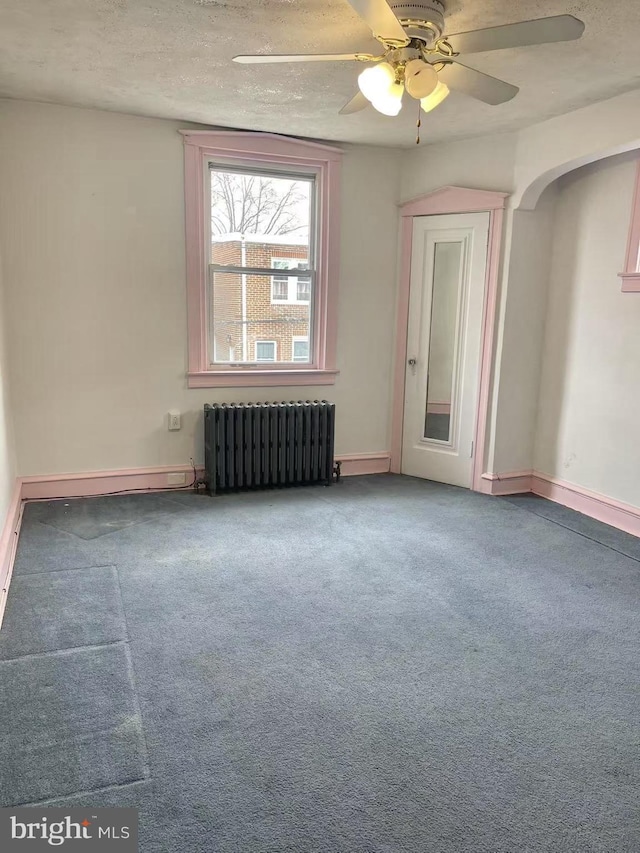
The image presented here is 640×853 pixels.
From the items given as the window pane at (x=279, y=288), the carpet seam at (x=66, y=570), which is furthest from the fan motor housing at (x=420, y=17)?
the carpet seam at (x=66, y=570)

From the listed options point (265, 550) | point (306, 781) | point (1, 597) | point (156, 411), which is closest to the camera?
point (306, 781)

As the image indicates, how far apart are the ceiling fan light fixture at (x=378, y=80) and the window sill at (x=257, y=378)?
2513 mm

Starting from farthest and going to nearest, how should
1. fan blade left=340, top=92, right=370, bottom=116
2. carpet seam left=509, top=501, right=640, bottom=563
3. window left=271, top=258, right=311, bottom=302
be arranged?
window left=271, top=258, right=311, bottom=302 < carpet seam left=509, top=501, right=640, bottom=563 < fan blade left=340, top=92, right=370, bottom=116

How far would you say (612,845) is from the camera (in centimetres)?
160

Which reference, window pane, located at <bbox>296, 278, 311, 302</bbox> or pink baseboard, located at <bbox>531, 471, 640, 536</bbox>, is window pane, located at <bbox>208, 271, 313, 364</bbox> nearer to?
window pane, located at <bbox>296, 278, 311, 302</bbox>

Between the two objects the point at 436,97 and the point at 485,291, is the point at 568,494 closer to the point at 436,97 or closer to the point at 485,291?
the point at 485,291

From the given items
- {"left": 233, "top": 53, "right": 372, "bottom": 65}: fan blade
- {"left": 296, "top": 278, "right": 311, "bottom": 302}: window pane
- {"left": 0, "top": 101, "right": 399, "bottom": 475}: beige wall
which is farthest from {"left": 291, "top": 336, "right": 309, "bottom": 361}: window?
{"left": 233, "top": 53, "right": 372, "bottom": 65}: fan blade

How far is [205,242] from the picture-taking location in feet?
14.0

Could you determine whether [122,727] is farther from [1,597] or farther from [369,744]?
[1,597]

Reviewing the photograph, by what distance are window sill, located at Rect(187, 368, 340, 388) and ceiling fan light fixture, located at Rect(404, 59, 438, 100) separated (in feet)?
8.47

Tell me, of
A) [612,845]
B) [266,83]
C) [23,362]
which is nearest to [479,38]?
[266,83]

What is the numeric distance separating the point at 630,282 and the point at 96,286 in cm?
348

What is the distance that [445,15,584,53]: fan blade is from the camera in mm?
1955

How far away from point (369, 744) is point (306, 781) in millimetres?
256
